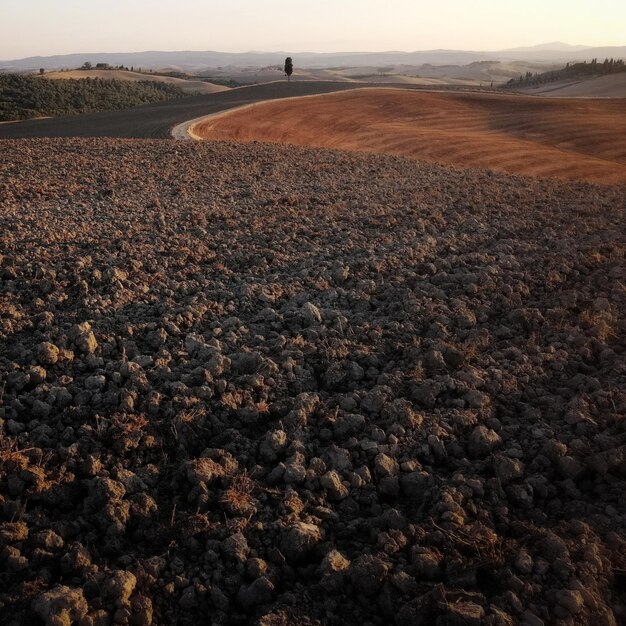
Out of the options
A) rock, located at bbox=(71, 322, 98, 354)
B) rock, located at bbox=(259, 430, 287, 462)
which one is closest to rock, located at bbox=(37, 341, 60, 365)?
rock, located at bbox=(71, 322, 98, 354)

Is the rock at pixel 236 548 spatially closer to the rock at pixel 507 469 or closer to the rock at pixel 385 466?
the rock at pixel 385 466

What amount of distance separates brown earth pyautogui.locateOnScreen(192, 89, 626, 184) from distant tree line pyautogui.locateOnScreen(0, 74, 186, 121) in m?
13.3

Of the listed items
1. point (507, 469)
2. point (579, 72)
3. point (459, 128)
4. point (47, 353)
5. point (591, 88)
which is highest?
point (579, 72)

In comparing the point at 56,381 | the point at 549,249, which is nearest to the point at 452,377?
the point at 56,381

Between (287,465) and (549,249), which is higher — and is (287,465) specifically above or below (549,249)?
below

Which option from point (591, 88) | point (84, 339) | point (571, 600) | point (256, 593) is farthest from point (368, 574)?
point (591, 88)

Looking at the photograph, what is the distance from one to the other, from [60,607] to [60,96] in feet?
136

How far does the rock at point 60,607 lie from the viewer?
2.61 metres

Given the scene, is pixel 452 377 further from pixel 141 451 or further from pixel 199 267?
pixel 199 267

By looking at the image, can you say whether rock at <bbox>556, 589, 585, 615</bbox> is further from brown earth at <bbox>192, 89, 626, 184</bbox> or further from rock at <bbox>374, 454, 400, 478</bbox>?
brown earth at <bbox>192, 89, 626, 184</bbox>

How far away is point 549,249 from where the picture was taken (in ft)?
26.0

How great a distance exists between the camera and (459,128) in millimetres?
29312

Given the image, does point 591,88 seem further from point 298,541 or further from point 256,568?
point 256,568

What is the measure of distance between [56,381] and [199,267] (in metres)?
2.79
